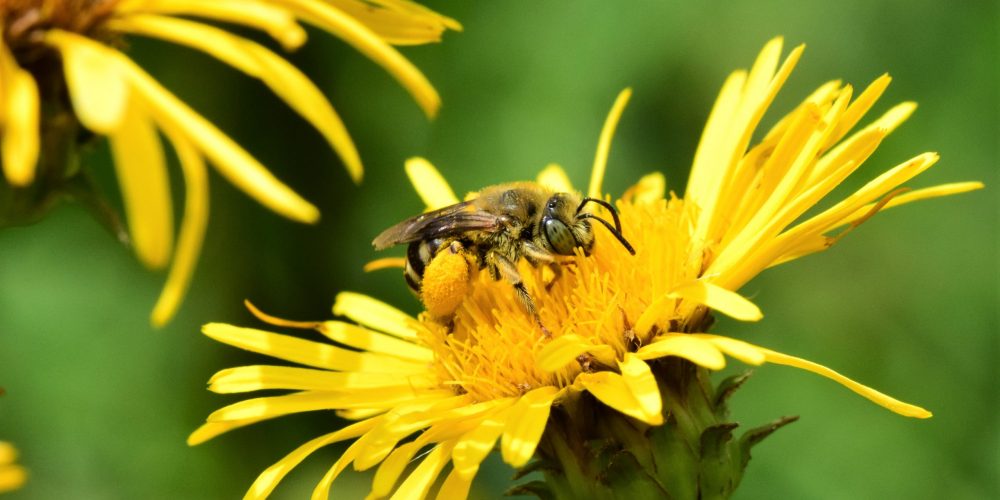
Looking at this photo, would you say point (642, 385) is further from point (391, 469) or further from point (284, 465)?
point (284, 465)

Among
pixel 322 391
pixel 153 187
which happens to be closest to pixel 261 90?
pixel 322 391

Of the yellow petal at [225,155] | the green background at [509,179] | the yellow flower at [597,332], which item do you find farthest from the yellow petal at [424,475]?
the green background at [509,179]

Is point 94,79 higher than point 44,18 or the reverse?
the reverse

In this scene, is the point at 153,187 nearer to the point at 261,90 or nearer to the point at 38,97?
the point at 38,97

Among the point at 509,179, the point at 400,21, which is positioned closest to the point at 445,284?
the point at 400,21

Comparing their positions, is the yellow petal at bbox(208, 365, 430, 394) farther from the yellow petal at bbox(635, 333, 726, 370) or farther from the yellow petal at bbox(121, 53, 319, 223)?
the yellow petal at bbox(121, 53, 319, 223)
